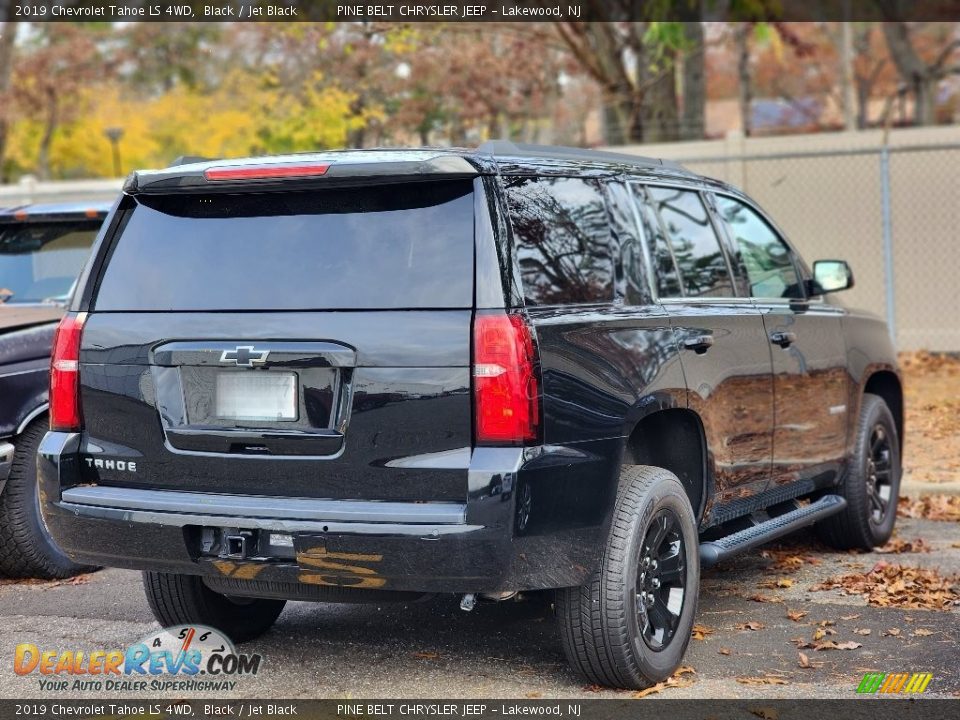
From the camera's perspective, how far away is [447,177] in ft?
14.2

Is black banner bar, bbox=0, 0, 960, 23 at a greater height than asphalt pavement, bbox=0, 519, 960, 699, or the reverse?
black banner bar, bbox=0, 0, 960, 23

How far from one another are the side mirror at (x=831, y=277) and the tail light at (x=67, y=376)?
3.69 m

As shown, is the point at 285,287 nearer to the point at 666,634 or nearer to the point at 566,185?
the point at 566,185

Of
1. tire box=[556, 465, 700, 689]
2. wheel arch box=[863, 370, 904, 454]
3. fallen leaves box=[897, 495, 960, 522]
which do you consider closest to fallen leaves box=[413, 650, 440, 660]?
tire box=[556, 465, 700, 689]

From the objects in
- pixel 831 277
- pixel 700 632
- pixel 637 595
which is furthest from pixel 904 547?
pixel 637 595

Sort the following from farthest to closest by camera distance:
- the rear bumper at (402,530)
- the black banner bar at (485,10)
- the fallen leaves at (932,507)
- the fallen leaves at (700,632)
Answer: the black banner bar at (485,10) < the fallen leaves at (932,507) < the fallen leaves at (700,632) < the rear bumper at (402,530)

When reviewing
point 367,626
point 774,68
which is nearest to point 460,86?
point 367,626

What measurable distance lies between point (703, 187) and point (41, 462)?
10.3ft

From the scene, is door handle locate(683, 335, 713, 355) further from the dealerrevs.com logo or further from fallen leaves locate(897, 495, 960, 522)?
fallen leaves locate(897, 495, 960, 522)

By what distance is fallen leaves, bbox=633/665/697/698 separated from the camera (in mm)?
4691

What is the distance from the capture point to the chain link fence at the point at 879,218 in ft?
46.5

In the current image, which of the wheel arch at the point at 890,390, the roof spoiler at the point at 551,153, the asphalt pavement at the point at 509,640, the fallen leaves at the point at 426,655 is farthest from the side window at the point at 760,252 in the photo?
the fallen leaves at the point at 426,655

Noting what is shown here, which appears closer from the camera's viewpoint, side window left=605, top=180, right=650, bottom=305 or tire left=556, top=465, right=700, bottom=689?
tire left=556, top=465, right=700, bottom=689

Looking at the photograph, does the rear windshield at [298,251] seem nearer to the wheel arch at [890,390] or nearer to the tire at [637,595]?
the tire at [637,595]
